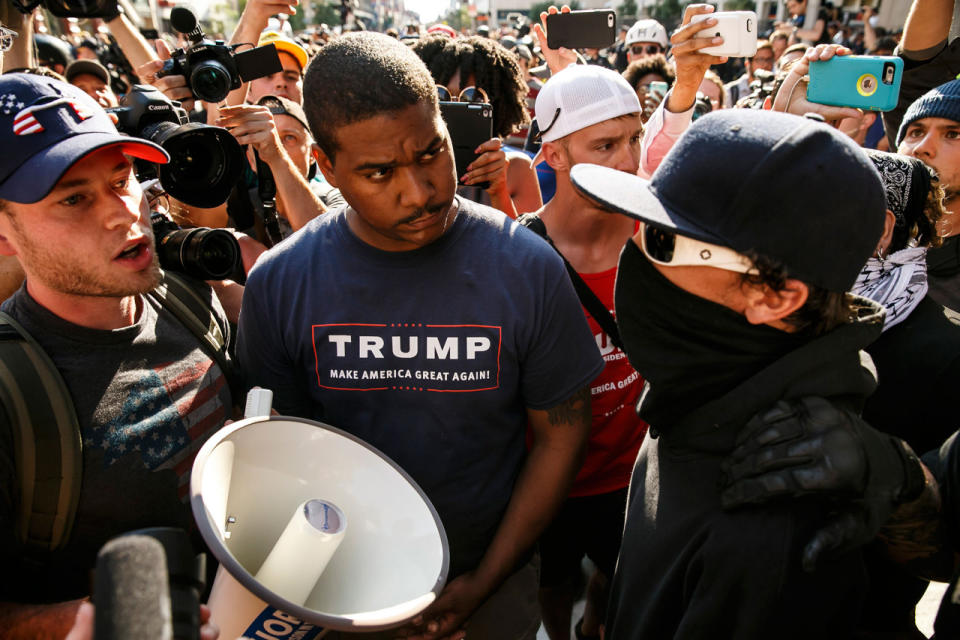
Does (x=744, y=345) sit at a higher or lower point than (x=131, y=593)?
lower

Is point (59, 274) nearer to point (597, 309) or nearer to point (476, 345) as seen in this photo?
point (476, 345)

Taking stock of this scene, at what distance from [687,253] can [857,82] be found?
2155mm

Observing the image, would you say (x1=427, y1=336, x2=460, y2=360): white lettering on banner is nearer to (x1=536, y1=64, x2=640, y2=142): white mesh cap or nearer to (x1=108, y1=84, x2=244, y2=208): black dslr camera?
(x1=108, y1=84, x2=244, y2=208): black dslr camera

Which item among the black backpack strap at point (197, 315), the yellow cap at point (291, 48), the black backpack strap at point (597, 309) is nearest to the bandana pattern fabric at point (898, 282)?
the black backpack strap at point (597, 309)

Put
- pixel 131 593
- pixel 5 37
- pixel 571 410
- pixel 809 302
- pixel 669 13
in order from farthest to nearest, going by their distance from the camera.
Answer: pixel 669 13, pixel 5 37, pixel 571 410, pixel 809 302, pixel 131 593

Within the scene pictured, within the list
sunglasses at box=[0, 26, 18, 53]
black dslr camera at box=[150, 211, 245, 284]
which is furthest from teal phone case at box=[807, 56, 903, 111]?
sunglasses at box=[0, 26, 18, 53]

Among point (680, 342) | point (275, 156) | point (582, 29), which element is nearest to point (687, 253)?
point (680, 342)

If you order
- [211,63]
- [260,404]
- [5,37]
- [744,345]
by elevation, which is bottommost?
[260,404]

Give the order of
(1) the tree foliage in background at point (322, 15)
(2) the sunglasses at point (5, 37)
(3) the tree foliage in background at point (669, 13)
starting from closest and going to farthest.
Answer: (2) the sunglasses at point (5, 37), (3) the tree foliage in background at point (669, 13), (1) the tree foliage in background at point (322, 15)

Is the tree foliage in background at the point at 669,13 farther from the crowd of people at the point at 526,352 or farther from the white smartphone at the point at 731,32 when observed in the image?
the crowd of people at the point at 526,352

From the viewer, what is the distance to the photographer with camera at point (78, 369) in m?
1.36

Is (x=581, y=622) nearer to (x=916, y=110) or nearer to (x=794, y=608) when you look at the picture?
(x=794, y=608)

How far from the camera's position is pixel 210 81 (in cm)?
260

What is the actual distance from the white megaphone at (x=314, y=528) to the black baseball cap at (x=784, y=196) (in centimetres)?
83
